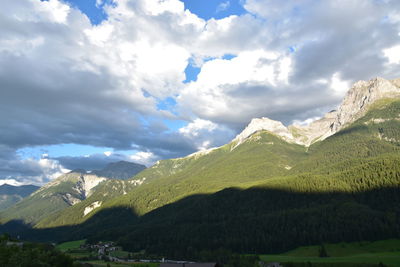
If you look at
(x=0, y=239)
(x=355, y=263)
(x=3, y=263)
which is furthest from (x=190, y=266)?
(x=355, y=263)

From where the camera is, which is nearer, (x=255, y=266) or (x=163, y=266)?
(x=163, y=266)

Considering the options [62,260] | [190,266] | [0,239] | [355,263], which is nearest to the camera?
[190,266]

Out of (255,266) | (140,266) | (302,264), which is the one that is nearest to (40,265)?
(140,266)

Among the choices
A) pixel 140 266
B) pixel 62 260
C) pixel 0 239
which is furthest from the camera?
pixel 140 266

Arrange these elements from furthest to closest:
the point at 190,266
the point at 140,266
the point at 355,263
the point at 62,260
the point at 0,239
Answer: the point at 140,266, the point at 355,263, the point at 0,239, the point at 62,260, the point at 190,266

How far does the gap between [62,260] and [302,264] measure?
450 ft

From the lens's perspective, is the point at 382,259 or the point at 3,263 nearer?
the point at 3,263

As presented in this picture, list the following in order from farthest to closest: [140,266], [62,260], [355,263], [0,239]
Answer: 1. [140,266]
2. [355,263]
3. [0,239]
4. [62,260]

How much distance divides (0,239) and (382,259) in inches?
7218

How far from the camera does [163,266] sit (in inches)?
3420

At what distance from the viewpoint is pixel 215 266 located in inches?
3292

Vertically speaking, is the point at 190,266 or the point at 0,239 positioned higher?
the point at 0,239

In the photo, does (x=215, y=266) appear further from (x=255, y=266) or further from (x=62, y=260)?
(x=255, y=266)

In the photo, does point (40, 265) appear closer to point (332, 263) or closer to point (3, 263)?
point (3, 263)
